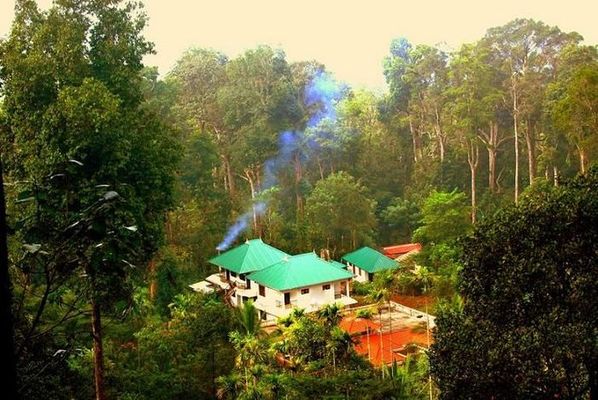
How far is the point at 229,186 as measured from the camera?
95.8 feet

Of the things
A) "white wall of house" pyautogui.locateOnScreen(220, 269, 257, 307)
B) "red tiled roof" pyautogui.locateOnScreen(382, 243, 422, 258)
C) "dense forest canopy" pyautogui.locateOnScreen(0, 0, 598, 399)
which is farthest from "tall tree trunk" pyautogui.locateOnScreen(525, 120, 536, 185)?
"white wall of house" pyautogui.locateOnScreen(220, 269, 257, 307)

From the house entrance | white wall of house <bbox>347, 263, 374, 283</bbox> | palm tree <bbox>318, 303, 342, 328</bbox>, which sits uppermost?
white wall of house <bbox>347, 263, 374, 283</bbox>

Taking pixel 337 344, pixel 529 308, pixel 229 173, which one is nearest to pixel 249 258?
pixel 229 173

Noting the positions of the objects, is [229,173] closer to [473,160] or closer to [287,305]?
[473,160]

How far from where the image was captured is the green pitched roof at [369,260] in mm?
21672

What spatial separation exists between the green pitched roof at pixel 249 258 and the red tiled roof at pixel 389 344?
170 inches

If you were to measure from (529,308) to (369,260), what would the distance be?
1581 cm

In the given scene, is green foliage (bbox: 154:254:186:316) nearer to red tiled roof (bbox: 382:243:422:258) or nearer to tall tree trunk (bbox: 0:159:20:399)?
red tiled roof (bbox: 382:243:422:258)

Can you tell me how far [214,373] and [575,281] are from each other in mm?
6140

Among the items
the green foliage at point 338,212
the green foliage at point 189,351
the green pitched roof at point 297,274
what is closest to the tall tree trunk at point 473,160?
the green foliage at point 338,212

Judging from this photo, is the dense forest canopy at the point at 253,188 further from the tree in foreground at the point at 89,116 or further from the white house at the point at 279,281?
the white house at the point at 279,281

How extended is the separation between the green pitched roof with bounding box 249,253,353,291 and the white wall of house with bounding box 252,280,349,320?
0.27 meters

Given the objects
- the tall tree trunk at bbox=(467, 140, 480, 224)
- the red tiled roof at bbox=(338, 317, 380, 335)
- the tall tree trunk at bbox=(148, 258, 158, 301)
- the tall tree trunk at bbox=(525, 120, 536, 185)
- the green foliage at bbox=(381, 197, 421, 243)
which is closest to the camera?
the tall tree trunk at bbox=(148, 258, 158, 301)

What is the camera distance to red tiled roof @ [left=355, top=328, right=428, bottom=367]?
582 inches
